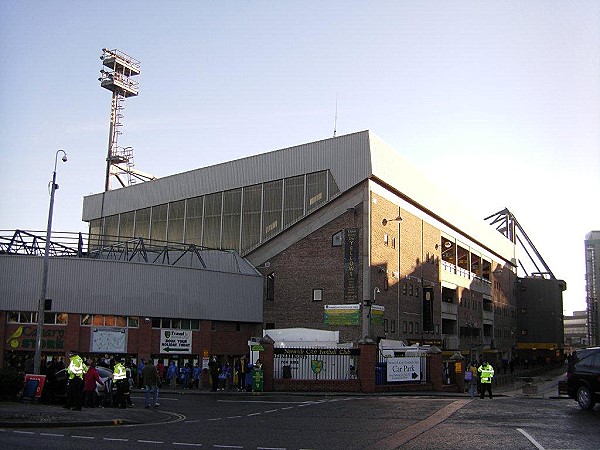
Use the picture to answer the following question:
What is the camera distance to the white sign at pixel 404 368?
122 ft

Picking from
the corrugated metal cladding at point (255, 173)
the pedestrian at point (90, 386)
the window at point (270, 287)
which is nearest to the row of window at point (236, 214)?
the corrugated metal cladding at point (255, 173)

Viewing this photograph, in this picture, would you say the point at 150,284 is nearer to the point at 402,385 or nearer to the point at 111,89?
the point at 402,385

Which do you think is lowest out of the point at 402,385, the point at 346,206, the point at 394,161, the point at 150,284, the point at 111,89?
the point at 402,385

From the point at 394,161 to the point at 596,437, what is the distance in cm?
3714

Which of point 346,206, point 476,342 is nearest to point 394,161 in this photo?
point 346,206

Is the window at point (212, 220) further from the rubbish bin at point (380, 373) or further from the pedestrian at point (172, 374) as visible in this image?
the rubbish bin at point (380, 373)

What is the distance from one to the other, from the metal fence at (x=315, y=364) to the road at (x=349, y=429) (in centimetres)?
983

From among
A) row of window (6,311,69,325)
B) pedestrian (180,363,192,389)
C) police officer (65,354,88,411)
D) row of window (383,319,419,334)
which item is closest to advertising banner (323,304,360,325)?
row of window (383,319,419,334)

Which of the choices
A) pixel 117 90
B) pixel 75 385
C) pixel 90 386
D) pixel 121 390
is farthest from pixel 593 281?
pixel 75 385

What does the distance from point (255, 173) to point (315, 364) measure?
2136 centimetres

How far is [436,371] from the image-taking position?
3816cm

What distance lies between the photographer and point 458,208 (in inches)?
2815

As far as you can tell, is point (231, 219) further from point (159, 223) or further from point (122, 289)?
point (122, 289)

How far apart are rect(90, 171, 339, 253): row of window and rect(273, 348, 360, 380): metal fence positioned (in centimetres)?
1451
